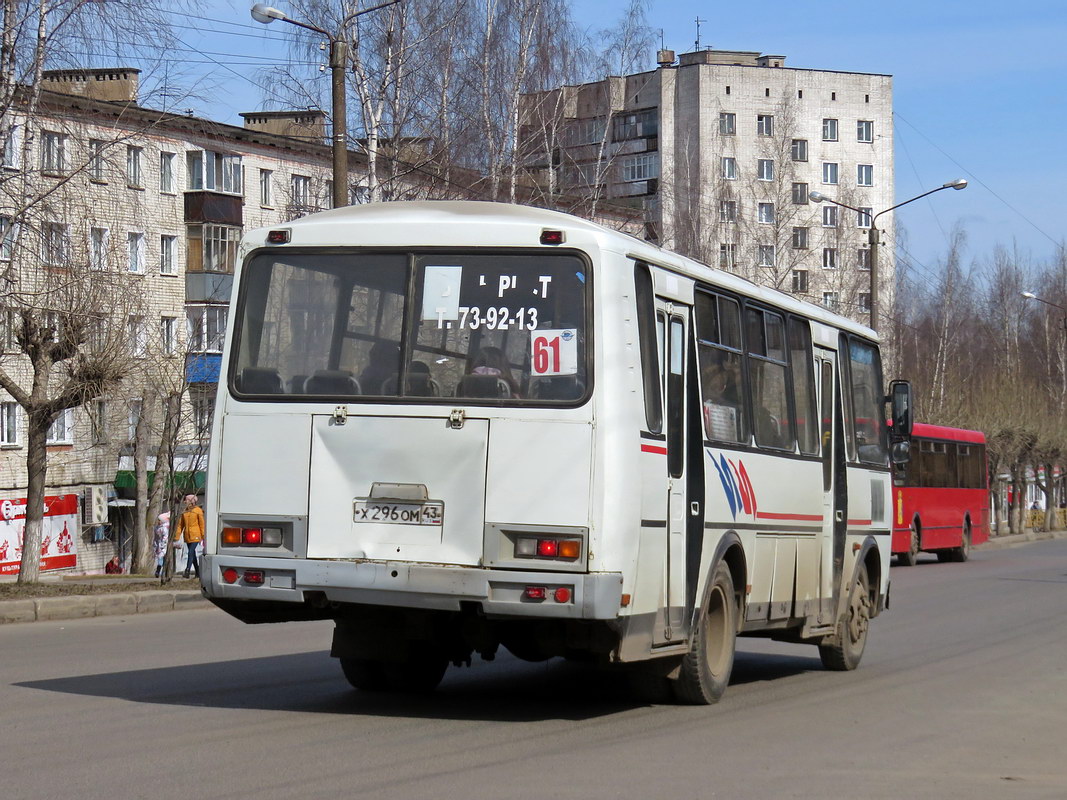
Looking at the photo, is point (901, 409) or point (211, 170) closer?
point (901, 409)

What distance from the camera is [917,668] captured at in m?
13.7

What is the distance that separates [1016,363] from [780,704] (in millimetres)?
80510

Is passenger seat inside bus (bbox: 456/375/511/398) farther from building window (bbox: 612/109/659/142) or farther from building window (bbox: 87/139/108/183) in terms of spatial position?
building window (bbox: 612/109/659/142)

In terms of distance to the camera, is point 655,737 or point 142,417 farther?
point 142,417

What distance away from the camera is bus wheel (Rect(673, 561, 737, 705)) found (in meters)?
10.2

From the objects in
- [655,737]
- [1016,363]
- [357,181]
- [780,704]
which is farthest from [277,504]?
[1016,363]

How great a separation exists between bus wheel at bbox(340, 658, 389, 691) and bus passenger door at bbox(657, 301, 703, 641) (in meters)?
2.07

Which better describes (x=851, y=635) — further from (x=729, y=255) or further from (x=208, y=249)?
(x=208, y=249)

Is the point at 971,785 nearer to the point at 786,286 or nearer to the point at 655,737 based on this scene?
the point at 655,737

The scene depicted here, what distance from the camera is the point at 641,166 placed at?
303 feet

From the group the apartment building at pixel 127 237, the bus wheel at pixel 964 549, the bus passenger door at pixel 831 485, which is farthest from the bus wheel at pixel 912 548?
the bus passenger door at pixel 831 485

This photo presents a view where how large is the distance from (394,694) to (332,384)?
2.43 metres

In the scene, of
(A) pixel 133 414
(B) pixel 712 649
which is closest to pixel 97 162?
(B) pixel 712 649

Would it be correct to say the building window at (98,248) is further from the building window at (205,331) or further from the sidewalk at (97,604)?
the sidewalk at (97,604)
